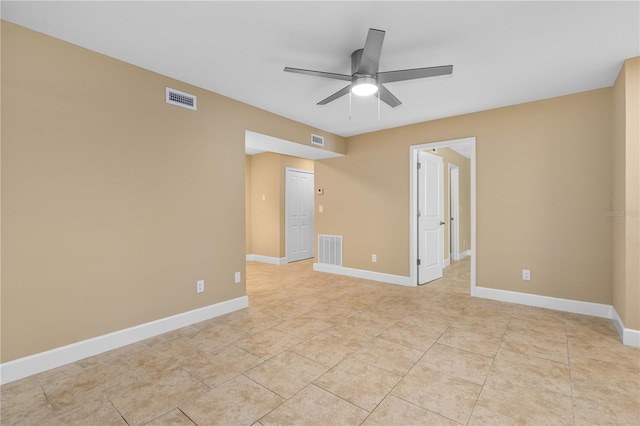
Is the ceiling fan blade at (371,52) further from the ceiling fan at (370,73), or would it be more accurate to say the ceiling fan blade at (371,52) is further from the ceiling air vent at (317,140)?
the ceiling air vent at (317,140)

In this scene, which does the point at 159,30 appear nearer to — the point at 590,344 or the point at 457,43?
the point at 457,43

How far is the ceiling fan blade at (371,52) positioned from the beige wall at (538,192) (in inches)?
99.3

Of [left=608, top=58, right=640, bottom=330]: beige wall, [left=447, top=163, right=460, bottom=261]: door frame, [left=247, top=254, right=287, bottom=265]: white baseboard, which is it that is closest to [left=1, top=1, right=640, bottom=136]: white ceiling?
[left=608, top=58, right=640, bottom=330]: beige wall

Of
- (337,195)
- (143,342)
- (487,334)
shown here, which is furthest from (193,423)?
(337,195)

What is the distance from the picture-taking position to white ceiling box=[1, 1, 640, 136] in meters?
1.95

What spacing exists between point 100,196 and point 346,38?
241 cm

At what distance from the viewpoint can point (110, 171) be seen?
2568 mm

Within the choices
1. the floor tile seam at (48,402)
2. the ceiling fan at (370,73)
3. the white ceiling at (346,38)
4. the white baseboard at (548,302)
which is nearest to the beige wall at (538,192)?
the white baseboard at (548,302)

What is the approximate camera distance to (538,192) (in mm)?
3629

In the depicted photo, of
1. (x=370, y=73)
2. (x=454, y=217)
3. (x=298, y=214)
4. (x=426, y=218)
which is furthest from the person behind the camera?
(x=298, y=214)

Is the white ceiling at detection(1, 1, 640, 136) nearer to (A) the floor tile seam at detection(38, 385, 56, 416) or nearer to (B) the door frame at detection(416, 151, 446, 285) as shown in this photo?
(B) the door frame at detection(416, 151, 446, 285)

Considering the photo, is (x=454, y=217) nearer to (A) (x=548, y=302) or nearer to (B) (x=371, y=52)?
(A) (x=548, y=302)

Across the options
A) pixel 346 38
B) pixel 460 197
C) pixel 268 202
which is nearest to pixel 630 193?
pixel 346 38

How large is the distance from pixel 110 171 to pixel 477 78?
11.8 feet
